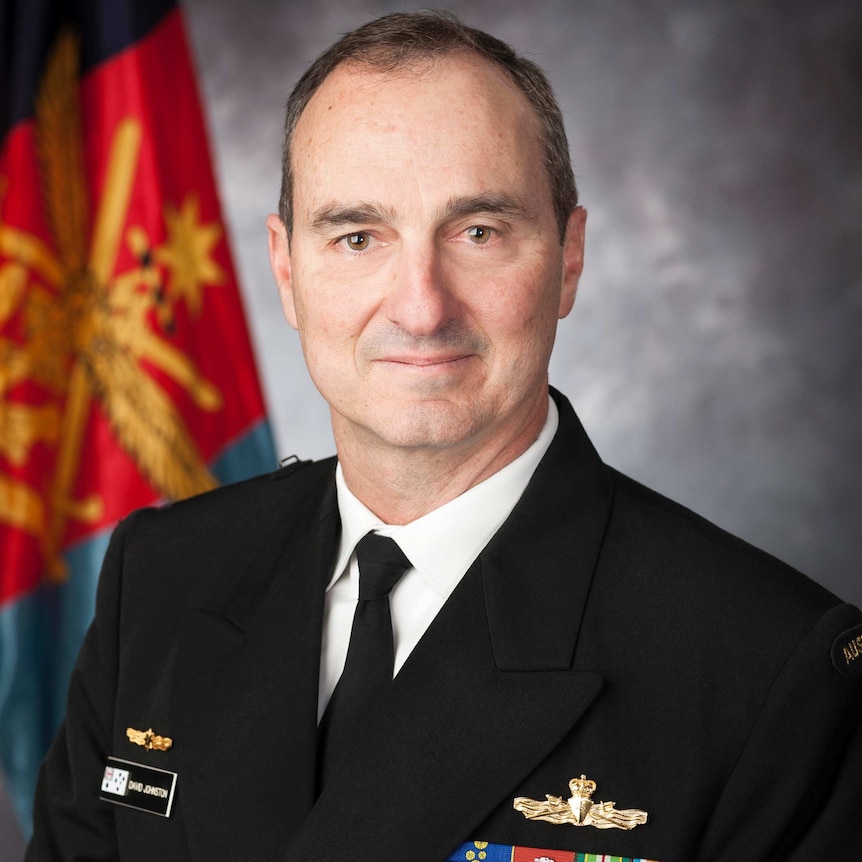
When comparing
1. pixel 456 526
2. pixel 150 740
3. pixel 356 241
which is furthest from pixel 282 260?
pixel 150 740

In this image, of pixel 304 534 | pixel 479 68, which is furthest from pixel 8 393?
pixel 479 68

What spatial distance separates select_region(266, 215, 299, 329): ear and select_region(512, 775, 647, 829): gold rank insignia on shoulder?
0.97 metres

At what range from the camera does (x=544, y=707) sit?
5.85 ft

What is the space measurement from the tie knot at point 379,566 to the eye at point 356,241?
0.49m

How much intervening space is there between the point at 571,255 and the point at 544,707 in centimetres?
81

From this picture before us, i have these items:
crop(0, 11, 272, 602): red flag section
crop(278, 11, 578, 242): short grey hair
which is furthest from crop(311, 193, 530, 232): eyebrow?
crop(0, 11, 272, 602): red flag section

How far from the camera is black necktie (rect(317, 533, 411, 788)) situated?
1.88 metres

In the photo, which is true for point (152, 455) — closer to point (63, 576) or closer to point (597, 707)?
point (63, 576)

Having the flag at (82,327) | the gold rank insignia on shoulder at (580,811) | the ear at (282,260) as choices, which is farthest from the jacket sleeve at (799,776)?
the flag at (82,327)

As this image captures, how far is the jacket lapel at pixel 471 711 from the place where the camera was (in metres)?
1.74

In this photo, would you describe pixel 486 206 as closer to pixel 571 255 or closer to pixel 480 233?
pixel 480 233

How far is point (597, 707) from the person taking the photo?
179 cm

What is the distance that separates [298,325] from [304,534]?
0.41m

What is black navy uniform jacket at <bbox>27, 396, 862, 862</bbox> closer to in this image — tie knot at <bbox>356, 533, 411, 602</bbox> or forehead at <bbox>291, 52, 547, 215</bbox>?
tie knot at <bbox>356, 533, 411, 602</bbox>
